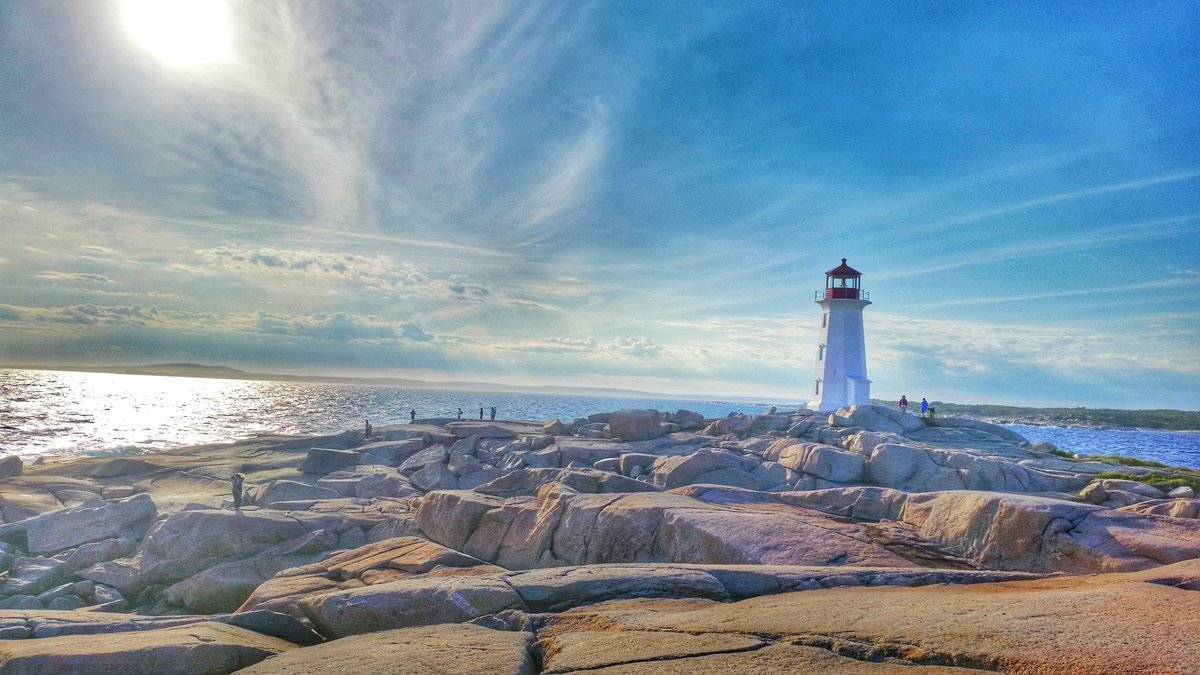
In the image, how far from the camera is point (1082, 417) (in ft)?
355

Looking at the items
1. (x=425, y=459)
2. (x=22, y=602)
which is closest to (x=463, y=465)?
(x=425, y=459)

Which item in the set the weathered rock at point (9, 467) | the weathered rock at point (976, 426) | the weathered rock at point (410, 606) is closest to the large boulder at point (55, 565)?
the weathered rock at point (410, 606)

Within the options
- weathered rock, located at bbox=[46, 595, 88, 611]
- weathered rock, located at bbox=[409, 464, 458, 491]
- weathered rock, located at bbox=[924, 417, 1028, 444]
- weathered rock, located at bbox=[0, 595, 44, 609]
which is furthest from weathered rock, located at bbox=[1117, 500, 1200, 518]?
weathered rock, located at bbox=[924, 417, 1028, 444]

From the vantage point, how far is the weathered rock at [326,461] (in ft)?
97.0

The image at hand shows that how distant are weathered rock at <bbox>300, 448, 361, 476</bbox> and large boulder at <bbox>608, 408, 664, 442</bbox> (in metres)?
12.2

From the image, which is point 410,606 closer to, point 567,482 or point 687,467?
point 567,482

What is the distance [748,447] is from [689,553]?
50.0 feet

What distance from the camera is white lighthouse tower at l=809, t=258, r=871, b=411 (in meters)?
45.5

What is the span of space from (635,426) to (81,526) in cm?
2084

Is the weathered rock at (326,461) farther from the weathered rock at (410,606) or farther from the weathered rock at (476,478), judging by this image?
the weathered rock at (410,606)

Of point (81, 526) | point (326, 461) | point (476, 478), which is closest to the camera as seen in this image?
point (81, 526)

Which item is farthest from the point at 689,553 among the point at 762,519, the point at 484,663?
the point at 484,663

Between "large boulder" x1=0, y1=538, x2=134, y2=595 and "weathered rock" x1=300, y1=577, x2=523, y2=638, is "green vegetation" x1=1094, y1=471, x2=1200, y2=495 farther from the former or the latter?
"large boulder" x1=0, y1=538, x2=134, y2=595

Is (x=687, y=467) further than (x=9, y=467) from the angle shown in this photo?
No
